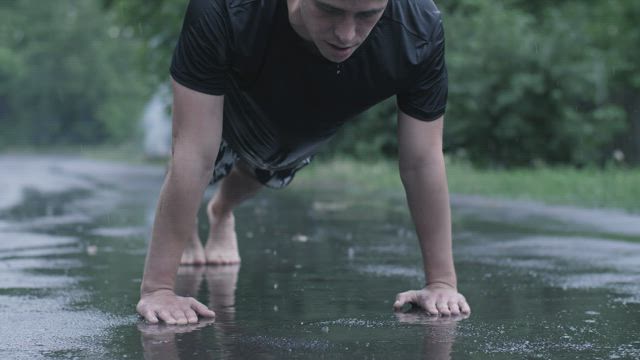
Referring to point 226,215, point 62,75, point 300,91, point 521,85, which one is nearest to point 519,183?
point 521,85

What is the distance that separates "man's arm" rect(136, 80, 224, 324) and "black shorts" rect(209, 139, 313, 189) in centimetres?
91

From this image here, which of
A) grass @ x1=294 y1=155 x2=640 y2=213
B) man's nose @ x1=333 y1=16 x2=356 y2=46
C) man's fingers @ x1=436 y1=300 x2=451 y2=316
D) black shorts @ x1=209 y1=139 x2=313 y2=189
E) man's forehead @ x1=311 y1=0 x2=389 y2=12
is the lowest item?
man's fingers @ x1=436 y1=300 x2=451 y2=316

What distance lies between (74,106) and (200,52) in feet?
147

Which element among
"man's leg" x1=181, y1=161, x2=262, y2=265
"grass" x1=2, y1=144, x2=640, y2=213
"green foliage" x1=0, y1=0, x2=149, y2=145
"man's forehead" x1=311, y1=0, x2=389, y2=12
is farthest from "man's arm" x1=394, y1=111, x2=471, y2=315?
"green foliage" x1=0, y1=0, x2=149, y2=145

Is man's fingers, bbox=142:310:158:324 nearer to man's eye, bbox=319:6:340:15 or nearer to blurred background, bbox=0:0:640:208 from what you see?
man's eye, bbox=319:6:340:15

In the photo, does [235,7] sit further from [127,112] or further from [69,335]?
[127,112]

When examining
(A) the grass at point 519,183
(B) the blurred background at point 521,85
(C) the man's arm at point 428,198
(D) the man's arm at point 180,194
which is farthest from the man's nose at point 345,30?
(B) the blurred background at point 521,85

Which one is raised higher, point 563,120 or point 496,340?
point 563,120

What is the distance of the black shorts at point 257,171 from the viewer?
16.0ft

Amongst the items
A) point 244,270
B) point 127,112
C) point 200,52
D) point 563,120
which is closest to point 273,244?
point 244,270

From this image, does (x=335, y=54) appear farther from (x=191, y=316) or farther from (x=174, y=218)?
(x=191, y=316)

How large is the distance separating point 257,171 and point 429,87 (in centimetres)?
123

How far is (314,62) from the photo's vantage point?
3.79 metres

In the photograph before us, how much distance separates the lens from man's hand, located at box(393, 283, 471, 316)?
3.95 meters
